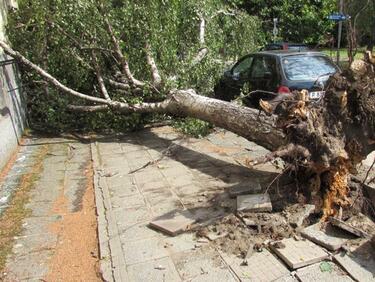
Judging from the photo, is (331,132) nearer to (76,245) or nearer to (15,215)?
(76,245)

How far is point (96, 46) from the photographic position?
945cm

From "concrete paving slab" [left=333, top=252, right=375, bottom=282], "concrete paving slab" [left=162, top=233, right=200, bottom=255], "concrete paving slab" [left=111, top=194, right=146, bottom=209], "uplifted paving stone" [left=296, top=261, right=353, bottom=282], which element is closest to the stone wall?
"concrete paving slab" [left=111, top=194, right=146, bottom=209]

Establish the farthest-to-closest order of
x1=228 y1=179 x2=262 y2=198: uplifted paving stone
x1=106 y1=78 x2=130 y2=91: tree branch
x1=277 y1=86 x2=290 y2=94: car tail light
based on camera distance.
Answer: x1=106 y1=78 x2=130 y2=91: tree branch → x1=277 y1=86 x2=290 y2=94: car tail light → x1=228 y1=179 x2=262 y2=198: uplifted paving stone

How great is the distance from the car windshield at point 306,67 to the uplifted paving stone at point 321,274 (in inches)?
203

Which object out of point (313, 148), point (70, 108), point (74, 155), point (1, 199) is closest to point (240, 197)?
point (313, 148)

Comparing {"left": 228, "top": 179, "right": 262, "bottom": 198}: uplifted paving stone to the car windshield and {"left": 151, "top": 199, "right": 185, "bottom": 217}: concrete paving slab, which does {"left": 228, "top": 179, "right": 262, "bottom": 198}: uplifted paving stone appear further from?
the car windshield

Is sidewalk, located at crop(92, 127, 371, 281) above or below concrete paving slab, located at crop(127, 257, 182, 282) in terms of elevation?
below

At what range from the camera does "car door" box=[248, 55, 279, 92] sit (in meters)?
8.58

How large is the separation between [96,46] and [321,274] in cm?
734

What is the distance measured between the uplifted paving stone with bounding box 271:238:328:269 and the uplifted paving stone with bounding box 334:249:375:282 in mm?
155

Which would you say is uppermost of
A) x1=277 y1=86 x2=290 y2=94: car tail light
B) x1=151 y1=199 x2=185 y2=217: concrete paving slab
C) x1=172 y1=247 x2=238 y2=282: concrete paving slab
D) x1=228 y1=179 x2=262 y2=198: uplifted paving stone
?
x1=277 y1=86 x2=290 y2=94: car tail light

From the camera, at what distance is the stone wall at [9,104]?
774 centimetres

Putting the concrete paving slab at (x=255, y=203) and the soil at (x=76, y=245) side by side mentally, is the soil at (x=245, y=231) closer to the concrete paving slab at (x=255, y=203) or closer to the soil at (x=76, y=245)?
the concrete paving slab at (x=255, y=203)

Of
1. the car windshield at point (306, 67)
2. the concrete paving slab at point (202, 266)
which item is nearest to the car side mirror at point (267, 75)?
the car windshield at point (306, 67)
